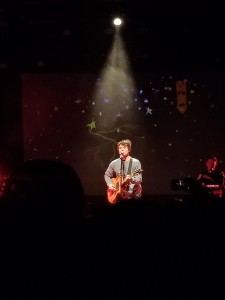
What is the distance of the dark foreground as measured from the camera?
1044 millimetres

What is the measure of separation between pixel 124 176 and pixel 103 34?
2.25 metres

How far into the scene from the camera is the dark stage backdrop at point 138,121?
7.03m

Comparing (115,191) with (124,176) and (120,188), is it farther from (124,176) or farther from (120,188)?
(124,176)

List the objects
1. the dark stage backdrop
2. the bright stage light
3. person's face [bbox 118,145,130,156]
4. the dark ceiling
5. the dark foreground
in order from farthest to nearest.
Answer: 1. the dark stage backdrop
2. person's face [bbox 118,145,130,156]
3. the bright stage light
4. the dark ceiling
5. the dark foreground

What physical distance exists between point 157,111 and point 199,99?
747 millimetres

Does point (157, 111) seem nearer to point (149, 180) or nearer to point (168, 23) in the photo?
point (149, 180)

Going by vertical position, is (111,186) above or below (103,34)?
below

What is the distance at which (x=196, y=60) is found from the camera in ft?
22.2

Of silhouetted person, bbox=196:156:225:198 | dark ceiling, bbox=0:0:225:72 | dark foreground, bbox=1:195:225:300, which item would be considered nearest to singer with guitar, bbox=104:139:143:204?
silhouetted person, bbox=196:156:225:198

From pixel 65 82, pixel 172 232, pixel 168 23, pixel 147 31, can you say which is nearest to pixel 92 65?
pixel 65 82

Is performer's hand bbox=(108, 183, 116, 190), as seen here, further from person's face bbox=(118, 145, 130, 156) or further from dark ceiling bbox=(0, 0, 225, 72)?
dark ceiling bbox=(0, 0, 225, 72)

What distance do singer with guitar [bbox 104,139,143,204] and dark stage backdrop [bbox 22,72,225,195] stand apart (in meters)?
0.51

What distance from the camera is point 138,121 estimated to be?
23.2 feet

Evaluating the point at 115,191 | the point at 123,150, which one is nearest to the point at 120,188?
the point at 115,191
